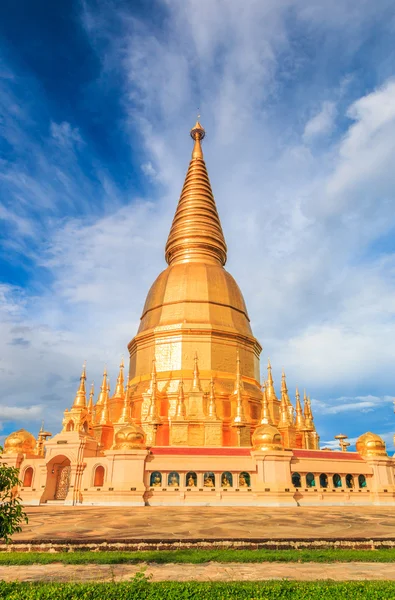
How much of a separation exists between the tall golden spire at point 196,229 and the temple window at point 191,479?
23518mm

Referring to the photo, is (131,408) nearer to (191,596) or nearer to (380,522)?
(380,522)

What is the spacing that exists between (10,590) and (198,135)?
54130mm

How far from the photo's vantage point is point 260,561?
885 cm

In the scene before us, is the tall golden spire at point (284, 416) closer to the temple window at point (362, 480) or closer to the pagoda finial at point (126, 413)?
the temple window at point (362, 480)

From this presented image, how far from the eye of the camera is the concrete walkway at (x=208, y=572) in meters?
7.66

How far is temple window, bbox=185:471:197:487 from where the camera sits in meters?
24.1

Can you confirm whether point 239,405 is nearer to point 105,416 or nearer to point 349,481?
point 349,481

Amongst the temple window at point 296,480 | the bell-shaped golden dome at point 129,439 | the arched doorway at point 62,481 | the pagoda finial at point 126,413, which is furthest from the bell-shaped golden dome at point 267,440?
the arched doorway at point 62,481

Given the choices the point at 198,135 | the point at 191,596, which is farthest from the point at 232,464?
the point at 198,135

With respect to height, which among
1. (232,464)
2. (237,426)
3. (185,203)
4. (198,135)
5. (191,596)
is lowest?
(191,596)

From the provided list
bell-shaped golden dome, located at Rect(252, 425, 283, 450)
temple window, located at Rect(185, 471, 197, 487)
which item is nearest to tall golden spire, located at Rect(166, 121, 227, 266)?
bell-shaped golden dome, located at Rect(252, 425, 283, 450)

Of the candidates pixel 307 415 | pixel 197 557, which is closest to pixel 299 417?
pixel 307 415

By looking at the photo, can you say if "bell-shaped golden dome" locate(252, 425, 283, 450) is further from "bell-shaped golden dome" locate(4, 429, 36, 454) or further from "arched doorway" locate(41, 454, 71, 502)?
"bell-shaped golden dome" locate(4, 429, 36, 454)

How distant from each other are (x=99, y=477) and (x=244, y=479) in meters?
8.31
